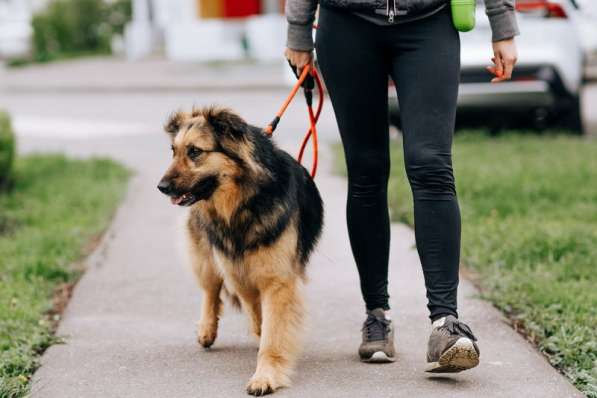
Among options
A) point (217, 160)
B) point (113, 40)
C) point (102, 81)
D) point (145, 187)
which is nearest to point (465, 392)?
point (217, 160)

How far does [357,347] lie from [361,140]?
38.4 inches

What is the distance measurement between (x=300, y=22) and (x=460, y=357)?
1459mm

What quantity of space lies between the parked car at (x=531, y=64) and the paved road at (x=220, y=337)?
262 cm

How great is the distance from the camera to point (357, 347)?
4273mm

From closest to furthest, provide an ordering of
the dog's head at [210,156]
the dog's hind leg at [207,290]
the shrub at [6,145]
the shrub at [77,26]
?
the dog's head at [210,156]
the dog's hind leg at [207,290]
the shrub at [6,145]
the shrub at [77,26]

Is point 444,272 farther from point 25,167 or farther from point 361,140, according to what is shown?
point 25,167

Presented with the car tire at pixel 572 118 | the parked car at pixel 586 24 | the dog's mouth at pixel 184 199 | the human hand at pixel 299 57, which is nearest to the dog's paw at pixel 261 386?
the dog's mouth at pixel 184 199

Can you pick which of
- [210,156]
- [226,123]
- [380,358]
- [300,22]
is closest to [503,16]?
[300,22]

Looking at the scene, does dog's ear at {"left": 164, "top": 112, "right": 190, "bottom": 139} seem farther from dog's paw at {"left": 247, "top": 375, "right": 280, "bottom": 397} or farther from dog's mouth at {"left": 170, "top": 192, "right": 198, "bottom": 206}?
dog's paw at {"left": 247, "top": 375, "right": 280, "bottom": 397}

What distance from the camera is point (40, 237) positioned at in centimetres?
663

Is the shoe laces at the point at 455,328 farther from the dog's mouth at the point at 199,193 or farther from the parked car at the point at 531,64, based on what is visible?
the parked car at the point at 531,64

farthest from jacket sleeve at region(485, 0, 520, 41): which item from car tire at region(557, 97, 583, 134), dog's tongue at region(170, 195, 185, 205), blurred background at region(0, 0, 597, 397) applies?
car tire at region(557, 97, 583, 134)

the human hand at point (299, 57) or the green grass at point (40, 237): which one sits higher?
the human hand at point (299, 57)

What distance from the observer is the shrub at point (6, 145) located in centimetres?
845
